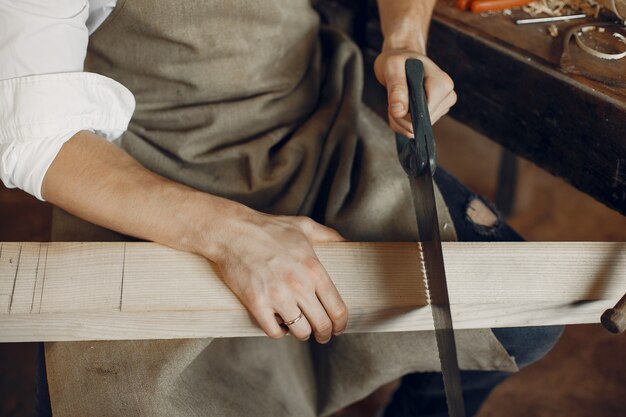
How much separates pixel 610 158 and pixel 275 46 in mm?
501

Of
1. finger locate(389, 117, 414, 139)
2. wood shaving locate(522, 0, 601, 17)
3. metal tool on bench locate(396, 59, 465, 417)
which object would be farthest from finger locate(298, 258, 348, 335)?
wood shaving locate(522, 0, 601, 17)

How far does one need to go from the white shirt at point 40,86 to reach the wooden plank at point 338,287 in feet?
0.34

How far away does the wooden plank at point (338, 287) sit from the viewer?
71 cm

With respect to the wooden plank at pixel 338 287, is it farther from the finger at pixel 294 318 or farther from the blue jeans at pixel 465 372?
the blue jeans at pixel 465 372

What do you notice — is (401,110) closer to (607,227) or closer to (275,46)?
(275,46)

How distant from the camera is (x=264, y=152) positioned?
3.12 ft

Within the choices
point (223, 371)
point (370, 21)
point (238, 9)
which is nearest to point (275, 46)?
point (238, 9)

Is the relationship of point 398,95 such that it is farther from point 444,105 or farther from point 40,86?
point 40,86

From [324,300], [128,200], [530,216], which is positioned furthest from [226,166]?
[530,216]

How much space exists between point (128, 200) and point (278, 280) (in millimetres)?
202

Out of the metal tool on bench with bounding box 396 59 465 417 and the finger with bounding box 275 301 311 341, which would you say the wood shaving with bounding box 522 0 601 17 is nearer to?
the metal tool on bench with bounding box 396 59 465 417

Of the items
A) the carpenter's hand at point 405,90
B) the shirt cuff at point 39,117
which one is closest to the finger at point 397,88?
the carpenter's hand at point 405,90

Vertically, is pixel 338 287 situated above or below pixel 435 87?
below

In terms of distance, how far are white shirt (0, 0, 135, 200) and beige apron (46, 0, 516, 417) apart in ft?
0.37
